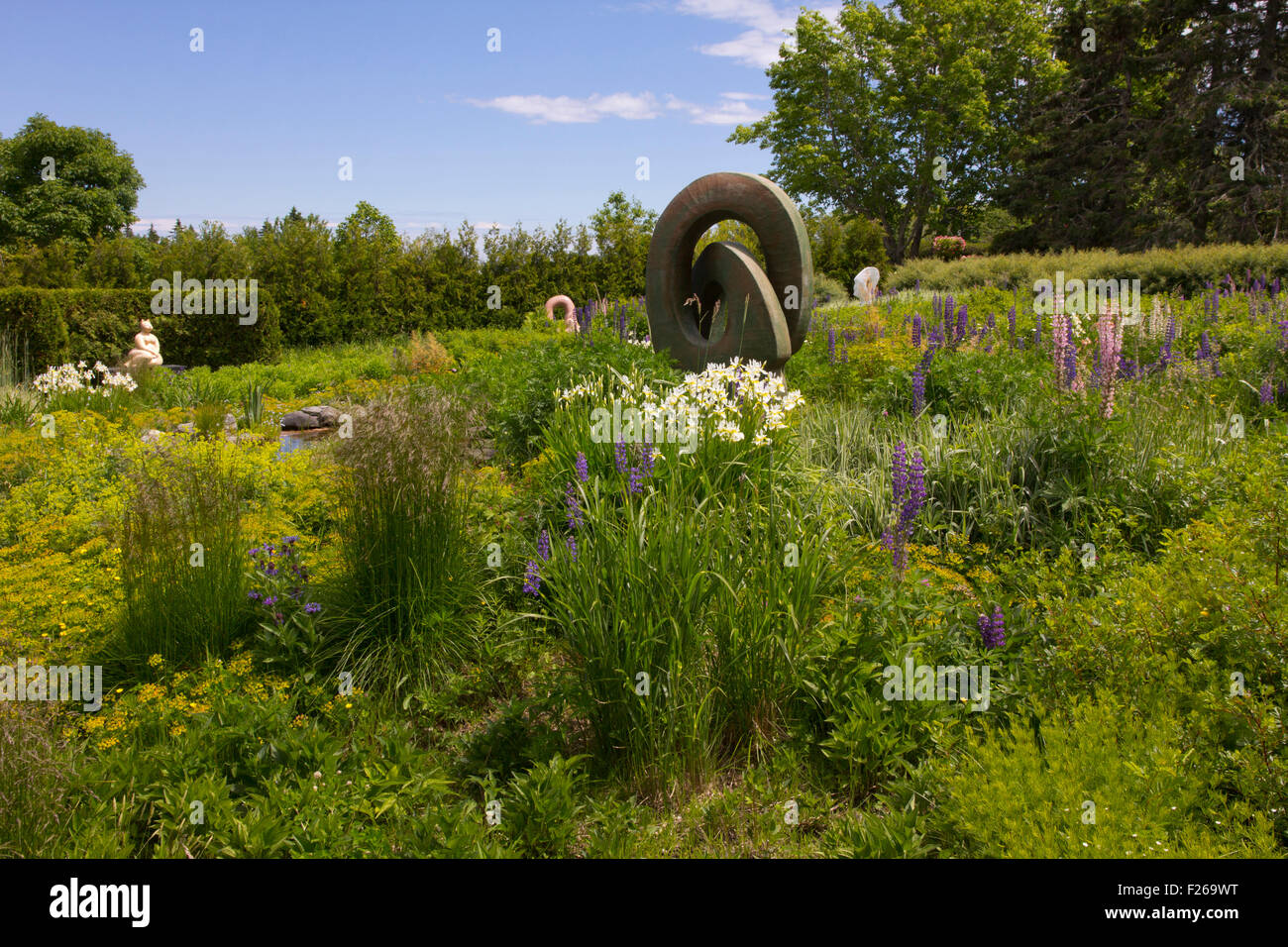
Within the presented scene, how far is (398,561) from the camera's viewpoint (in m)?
3.59

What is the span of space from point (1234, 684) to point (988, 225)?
110 ft

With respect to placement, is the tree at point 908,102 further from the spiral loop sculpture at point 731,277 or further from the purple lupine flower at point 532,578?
the purple lupine flower at point 532,578

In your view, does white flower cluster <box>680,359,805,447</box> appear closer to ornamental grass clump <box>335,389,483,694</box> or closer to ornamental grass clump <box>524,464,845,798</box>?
ornamental grass clump <box>524,464,845,798</box>

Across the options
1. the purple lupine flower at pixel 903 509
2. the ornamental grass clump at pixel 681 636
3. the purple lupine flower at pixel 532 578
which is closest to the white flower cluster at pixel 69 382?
the purple lupine flower at pixel 532 578

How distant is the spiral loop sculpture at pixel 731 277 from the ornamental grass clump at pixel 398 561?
3966 mm

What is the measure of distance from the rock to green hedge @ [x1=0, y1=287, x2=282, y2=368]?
6254mm

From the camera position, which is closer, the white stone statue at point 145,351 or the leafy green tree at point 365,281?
the white stone statue at point 145,351

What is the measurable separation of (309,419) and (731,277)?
20.6 ft

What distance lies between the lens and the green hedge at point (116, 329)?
14352 millimetres

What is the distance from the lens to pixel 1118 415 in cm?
483

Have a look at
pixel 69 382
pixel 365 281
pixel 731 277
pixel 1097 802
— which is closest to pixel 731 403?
pixel 1097 802

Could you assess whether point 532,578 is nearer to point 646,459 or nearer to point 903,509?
point 646,459

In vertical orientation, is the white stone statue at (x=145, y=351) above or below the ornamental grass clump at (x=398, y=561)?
above
